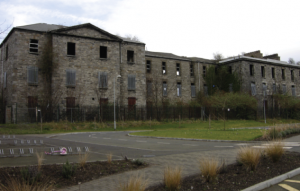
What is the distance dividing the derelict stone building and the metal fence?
1471 mm

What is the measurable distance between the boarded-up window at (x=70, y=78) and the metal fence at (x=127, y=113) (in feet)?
11.6

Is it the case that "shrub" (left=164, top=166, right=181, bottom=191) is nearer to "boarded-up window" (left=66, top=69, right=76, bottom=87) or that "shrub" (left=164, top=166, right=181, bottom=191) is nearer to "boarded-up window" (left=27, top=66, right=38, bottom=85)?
"boarded-up window" (left=66, top=69, right=76, bottom=87)

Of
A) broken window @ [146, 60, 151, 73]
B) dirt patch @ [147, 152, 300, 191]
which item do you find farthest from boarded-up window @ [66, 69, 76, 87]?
dirt patch @ [147, 152, 300, 191]

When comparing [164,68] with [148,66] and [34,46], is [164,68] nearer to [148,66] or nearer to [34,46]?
[148,66]

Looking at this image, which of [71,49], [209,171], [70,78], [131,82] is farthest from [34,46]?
[209,171]

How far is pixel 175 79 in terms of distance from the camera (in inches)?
1874

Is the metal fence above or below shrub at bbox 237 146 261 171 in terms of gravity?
above

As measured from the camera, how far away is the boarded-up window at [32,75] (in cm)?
3369

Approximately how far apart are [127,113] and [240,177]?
1195 inches

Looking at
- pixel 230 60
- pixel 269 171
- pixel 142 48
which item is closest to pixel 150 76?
pixel 142 48

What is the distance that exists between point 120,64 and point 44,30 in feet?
37.6

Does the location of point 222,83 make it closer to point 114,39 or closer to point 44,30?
point 114,39

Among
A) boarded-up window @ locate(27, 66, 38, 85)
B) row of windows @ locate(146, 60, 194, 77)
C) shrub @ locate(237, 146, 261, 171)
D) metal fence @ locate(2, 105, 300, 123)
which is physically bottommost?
shrub @ locate(237, 146, 261, 171)

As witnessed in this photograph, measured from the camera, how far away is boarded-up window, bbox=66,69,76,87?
35.4 meters
